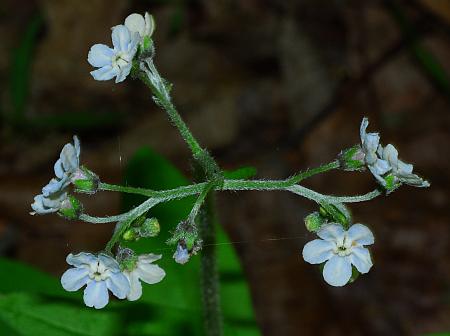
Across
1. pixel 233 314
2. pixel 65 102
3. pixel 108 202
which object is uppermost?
pixel 65 102

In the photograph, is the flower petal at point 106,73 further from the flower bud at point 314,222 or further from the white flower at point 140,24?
the flower bud at point 314,222

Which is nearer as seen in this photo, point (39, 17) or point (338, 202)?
point (338, 202)

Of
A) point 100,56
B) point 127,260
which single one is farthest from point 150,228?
point 100,56

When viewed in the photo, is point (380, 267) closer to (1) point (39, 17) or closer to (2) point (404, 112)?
(2) point (404, 112)

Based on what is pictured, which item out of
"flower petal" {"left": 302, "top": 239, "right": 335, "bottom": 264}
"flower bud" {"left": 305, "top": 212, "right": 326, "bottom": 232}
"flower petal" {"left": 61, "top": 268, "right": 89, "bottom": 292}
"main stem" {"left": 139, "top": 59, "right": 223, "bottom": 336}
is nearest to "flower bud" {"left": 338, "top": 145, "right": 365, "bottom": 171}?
"flower bud" {"left": 305, "top": 212, "right": 326, "bottom": 232}

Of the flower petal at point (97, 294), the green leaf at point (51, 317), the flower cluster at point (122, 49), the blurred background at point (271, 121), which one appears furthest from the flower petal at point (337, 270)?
the blurred background at point (271, 121)

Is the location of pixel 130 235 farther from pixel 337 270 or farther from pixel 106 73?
pixel 337 270

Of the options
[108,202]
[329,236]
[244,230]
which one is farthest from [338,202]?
[108,202]
